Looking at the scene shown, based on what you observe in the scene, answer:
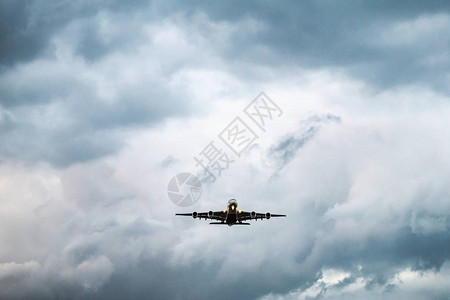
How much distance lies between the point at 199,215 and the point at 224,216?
24.8 ft

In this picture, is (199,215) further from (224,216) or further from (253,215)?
(253,215)

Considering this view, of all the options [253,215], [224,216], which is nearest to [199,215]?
[224,216]

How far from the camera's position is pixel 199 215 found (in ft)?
454

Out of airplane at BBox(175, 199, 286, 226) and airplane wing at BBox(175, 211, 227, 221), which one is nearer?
airplane at BBox(175, 199, 286, 226)

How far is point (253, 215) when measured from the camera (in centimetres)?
13862

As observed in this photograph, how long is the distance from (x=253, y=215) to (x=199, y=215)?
1612cm

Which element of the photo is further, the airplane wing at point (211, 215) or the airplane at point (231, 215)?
the airplane wing at point (211, 215)

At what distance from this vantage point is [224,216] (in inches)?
5399

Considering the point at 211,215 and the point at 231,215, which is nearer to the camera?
the point at 231,215

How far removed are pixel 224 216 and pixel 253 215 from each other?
8.79 metres
